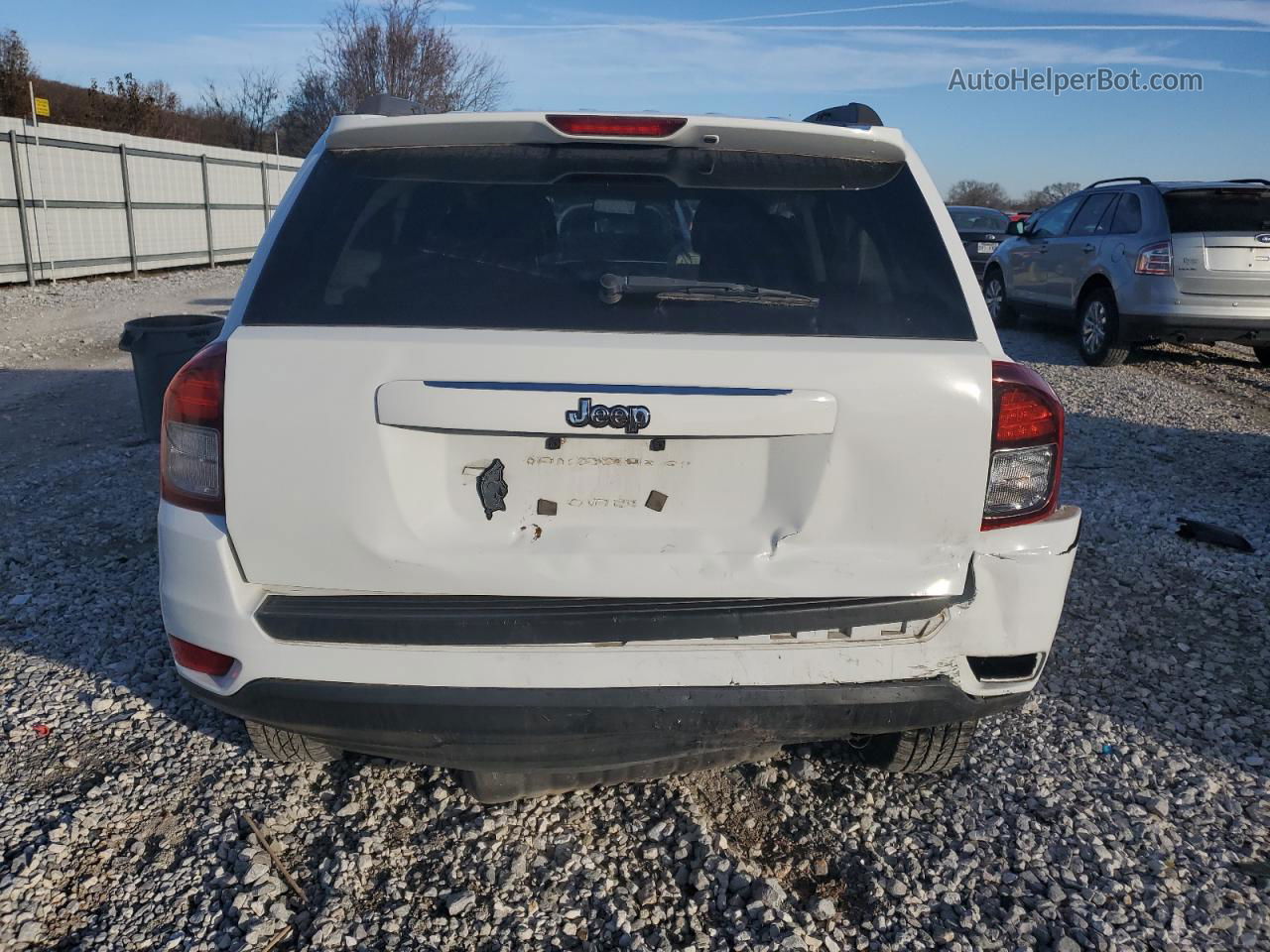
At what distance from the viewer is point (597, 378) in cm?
218

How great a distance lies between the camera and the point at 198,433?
7.56 ft

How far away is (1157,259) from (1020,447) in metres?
8.71

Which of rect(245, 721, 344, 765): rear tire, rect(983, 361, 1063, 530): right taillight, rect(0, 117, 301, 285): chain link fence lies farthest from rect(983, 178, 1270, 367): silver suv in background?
rect(0, 117, 301, 285): chain link fence

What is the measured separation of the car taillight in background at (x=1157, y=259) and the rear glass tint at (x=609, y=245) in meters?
8.40

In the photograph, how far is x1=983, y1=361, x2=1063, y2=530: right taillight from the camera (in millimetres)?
2312

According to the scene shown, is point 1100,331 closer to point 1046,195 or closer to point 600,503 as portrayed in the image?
point 600,503

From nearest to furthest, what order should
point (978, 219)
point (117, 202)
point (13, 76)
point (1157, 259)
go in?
point (1157, 259), point (117, 202), point (978, 219), point (13, 76)

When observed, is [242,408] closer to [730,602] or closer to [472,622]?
[472,622]

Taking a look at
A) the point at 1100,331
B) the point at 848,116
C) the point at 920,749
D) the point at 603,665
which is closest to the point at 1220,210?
the point at 1100,331

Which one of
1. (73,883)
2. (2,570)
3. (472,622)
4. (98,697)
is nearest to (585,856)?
(472,622)

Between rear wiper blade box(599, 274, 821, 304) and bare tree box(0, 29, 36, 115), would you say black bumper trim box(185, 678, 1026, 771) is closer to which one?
rear wiper blade box(599, 274, 821, 304)

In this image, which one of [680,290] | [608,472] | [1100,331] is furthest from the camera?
[1100,331]

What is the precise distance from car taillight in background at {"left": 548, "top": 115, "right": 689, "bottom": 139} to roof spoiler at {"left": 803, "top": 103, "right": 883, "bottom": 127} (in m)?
0.48

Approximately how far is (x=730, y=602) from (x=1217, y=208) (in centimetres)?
949
